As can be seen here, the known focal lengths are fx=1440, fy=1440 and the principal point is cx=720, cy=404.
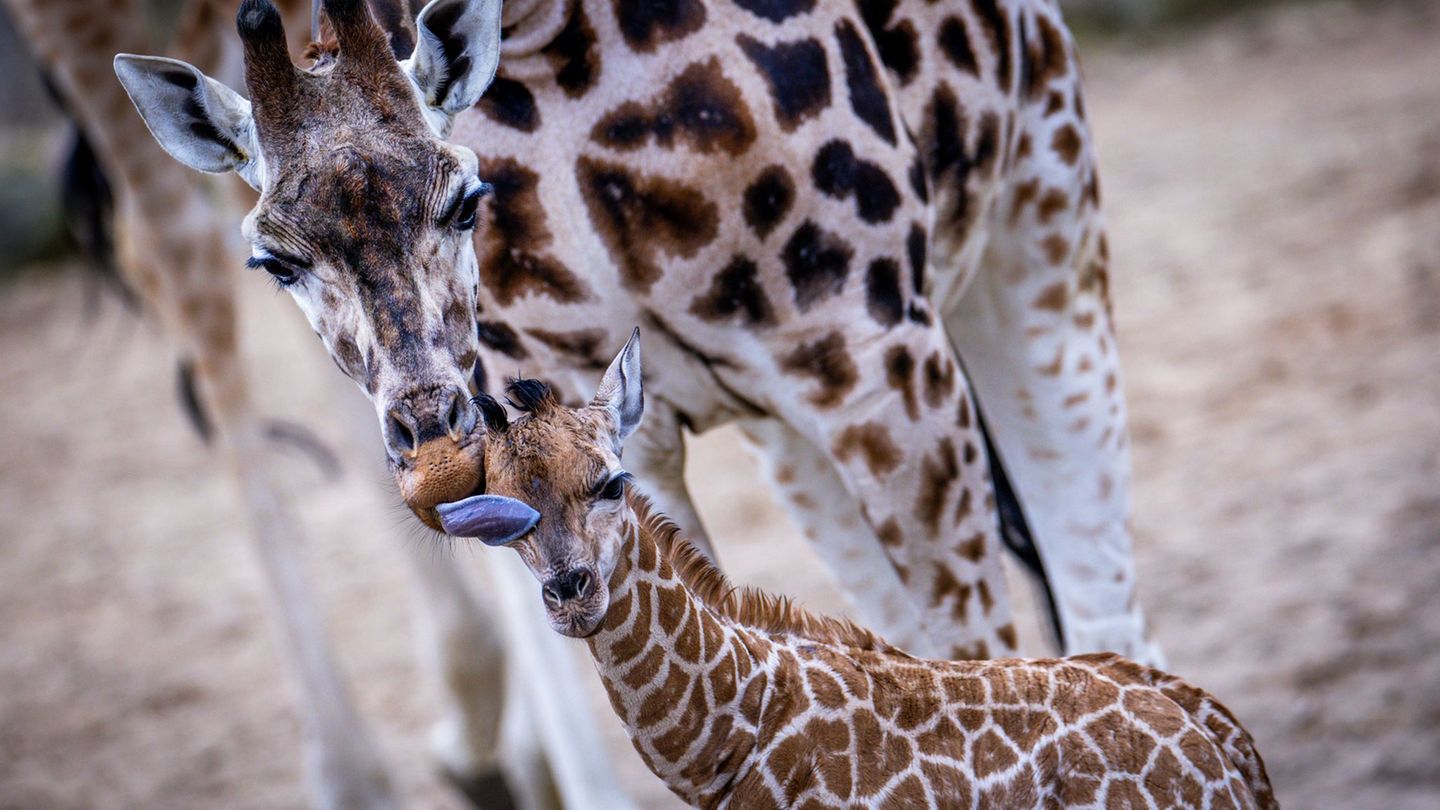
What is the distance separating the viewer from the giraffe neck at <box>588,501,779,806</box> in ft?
4.60

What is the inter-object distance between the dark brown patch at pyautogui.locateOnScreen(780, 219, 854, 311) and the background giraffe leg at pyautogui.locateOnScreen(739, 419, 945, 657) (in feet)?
1.59

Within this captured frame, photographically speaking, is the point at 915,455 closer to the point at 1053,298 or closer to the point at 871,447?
the point at 871,447

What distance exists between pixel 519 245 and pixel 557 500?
628 millimetres

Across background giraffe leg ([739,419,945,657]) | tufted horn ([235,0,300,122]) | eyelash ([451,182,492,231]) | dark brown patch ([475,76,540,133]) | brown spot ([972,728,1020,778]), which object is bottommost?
tufted horn ([235,0,300,122])

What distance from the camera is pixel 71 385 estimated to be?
28.7ft

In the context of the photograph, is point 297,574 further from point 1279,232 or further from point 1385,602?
point 1279,232

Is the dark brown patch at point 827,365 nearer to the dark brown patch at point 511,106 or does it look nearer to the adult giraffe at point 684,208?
the adult giraffe at point 684,208

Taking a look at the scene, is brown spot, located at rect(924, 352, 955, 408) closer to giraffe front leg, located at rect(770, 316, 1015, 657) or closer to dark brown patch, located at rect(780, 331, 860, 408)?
giraffe front leg, located at rect(770, 316, 1015, 657)

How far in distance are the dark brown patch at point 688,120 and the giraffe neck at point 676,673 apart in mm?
562

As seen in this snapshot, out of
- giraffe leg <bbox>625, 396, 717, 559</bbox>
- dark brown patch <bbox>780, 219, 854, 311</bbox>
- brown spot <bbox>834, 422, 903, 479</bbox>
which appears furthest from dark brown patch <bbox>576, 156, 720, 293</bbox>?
brown spot <bbox>834, 422, 903, 479</bbox>

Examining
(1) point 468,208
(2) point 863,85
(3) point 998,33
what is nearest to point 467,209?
(1) point 468,208

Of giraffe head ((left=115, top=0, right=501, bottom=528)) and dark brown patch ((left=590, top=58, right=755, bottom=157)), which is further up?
dark brown patch ((left=590, top=58, right=755, bottom=157))

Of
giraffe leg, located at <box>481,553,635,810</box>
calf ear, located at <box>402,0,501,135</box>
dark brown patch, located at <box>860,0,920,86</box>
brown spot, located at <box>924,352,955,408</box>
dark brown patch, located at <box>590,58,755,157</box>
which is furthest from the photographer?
giraffe leg, located at <box>481,553,635,810</box>

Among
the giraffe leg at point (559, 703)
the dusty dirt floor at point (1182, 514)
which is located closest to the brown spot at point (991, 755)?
the giraffe leg at point (559, 703)
